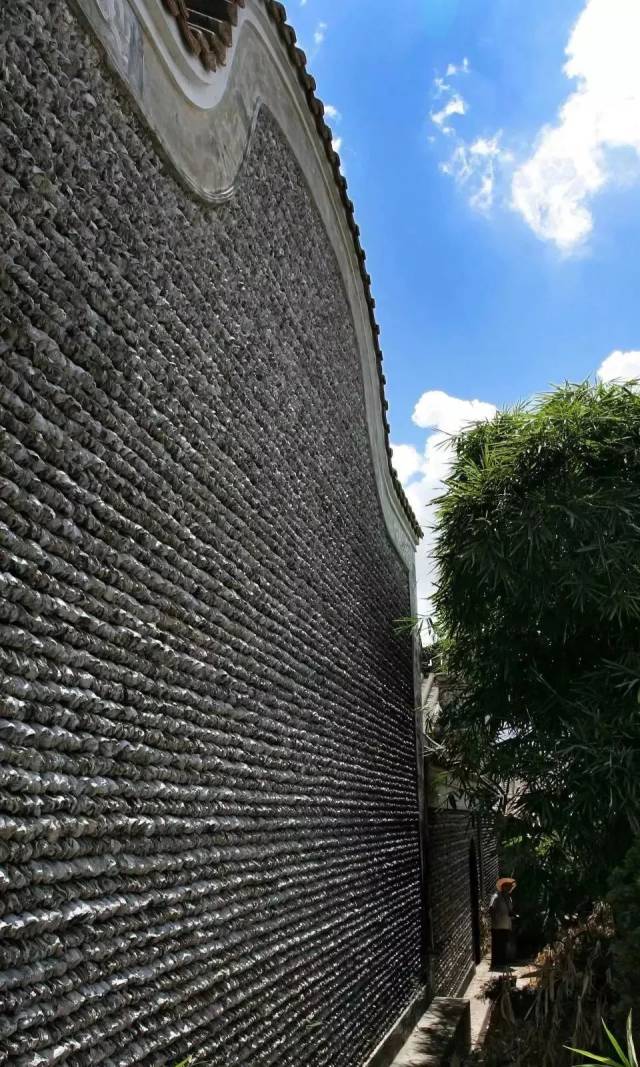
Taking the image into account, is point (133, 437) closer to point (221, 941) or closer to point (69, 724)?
point (69, 724)

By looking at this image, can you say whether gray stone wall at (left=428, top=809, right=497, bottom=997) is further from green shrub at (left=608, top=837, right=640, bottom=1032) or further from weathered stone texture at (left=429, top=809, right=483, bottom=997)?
green shrub at (left=608, top=837, right=640, bottom=1032)

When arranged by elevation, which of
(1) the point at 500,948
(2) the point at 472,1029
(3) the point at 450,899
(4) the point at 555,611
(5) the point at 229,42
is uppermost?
(5) the point at 229,42

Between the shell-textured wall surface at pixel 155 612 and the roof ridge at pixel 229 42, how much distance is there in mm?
606

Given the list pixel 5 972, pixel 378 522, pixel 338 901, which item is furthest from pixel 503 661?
pixel 5 972

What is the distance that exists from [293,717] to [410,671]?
5.03 meters

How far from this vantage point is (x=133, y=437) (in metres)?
3.21

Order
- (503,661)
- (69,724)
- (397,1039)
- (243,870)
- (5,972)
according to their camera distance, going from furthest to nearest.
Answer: (503,661), (397,1039), (243,870), (69,724), (5,972)

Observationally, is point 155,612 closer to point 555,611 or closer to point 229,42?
point 229,42

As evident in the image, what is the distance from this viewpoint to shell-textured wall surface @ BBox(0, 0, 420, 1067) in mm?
2492

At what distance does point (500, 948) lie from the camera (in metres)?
11.4

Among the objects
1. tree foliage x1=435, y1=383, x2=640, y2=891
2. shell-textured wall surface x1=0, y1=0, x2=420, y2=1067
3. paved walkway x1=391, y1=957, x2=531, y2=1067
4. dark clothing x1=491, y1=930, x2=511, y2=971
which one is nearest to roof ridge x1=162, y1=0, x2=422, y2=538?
shell-textured wall surface x1=0, y1=0, x2=420, y2=1067

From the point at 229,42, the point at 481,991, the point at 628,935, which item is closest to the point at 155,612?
the point at 229,42

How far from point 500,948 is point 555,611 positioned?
6614 mm

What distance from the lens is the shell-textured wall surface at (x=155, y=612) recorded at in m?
2.49
